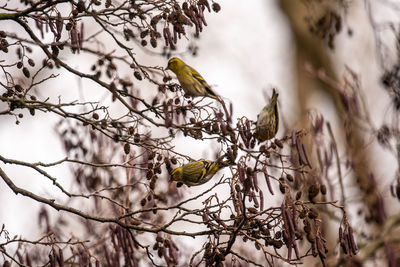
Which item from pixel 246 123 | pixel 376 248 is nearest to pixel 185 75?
pixel 246 123

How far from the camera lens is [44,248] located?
586 cm

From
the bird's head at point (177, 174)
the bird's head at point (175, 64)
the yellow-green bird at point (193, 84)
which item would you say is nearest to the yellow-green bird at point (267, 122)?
the yellow-green bird at point (193, 84)

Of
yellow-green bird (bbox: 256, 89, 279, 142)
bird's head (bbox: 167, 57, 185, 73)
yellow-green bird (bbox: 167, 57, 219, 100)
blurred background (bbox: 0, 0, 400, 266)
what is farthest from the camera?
blurred background (bbox: 0, 0, 400, 266)

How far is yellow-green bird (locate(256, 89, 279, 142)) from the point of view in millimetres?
3508

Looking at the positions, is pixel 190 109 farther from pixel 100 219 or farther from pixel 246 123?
pixel 100 219

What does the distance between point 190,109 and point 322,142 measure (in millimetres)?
1660

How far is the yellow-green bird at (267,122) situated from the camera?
3.51 m

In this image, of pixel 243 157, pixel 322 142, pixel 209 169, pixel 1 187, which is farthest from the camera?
pixel 1 187

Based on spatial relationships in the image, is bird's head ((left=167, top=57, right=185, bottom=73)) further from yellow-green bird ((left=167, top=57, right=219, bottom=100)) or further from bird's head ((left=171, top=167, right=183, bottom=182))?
bird's head ((left=171, top=167, right=183, bottom=182))

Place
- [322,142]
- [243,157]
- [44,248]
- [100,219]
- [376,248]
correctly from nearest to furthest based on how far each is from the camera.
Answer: [243,157] < [100,219] < [322,142] < [376,248] < [44,248]

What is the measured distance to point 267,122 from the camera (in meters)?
3.88

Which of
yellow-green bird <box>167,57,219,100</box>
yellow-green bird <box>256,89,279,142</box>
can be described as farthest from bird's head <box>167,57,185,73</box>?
yellow-green bird <box>256,89,279,142</box>

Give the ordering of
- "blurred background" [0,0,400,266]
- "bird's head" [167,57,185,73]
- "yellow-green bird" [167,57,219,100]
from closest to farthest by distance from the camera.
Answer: "yellow-green bird" [167,57,219,100]
"bird's head" [167,57,185,73]
"blurred background" [0,0,400,266]

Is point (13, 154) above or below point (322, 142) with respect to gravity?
above
